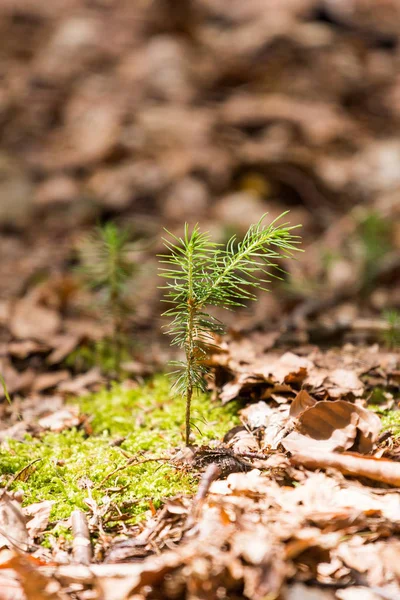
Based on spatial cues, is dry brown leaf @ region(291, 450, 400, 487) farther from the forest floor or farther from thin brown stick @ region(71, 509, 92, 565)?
thin brown stick @ region(71, 509, 92, 565)

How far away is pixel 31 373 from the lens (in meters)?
2.69

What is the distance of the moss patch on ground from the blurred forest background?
20.7 inches

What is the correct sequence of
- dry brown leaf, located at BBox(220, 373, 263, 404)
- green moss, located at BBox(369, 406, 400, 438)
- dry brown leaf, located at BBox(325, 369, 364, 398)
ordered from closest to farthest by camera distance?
green moss, located at BBox(369, 406, 400, 438) → dry brown leaf, located at BBox(325, 369, 364, 398) → dry brown leaf, located at BBox(220, 373, 263, 404)

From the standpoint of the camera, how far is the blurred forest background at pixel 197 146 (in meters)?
3.49

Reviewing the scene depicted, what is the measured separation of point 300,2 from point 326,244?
185 inches

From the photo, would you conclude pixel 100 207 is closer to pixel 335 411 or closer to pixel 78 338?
pixel 78 338

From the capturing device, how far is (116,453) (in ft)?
6.00

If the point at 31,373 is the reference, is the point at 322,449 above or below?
above

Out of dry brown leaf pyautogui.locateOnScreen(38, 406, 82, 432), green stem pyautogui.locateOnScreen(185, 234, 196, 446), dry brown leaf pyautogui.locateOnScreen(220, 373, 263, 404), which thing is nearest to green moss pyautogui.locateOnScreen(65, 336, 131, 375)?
dry brown leaf pyautogui.locateOnScreen(38, 406, 82, 432)

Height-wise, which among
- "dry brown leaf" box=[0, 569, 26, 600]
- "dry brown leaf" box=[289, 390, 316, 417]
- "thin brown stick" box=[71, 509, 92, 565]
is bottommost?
"thin brown stick" box=[71, 509, 92, 565]

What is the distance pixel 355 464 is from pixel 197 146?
449 cm

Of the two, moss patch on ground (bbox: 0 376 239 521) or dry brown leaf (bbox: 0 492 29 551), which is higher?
dry brown leaf (bbox: 0 492 29 551)

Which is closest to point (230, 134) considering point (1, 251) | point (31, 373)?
point (1, 251)

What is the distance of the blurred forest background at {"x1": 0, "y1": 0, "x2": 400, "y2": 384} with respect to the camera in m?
3.49
